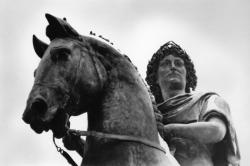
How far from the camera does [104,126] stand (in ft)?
19.4

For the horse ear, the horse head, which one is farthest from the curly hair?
the horse head

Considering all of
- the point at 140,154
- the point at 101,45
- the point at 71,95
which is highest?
the point at 101,45

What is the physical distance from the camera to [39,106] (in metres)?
5.80

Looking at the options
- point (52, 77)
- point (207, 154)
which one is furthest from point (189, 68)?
point (52, 77)

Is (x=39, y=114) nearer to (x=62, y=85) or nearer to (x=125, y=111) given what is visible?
(x=62, y=85)

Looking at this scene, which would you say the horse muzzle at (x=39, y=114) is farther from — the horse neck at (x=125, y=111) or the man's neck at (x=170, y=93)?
the man's neck at (x=170, y=93)

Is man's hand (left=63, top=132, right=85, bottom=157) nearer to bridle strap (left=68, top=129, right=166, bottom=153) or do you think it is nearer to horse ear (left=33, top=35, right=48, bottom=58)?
bridle strap (left=68, top=129, right=166, bottom=153)

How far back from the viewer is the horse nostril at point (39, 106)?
5.78m

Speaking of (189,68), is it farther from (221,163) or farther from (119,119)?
(119,119)

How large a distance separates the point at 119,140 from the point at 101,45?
1083 millimetres

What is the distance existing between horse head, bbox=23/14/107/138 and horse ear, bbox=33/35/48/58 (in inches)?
13.3

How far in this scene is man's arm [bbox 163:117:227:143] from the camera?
7.34 m

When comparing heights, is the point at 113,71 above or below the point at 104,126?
above

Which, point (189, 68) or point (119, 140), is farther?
point (189, 68)
